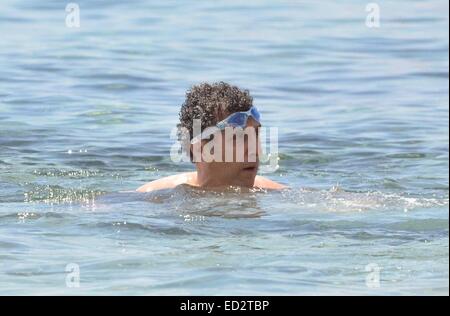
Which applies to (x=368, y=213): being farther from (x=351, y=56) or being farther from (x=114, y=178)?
(x=351, y=56)

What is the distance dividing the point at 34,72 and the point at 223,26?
3.90 m

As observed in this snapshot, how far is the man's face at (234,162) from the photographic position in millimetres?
7312

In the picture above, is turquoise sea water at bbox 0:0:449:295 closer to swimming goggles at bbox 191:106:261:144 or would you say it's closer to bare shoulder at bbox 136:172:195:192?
bare shoulder at bbox 136:172:195:192

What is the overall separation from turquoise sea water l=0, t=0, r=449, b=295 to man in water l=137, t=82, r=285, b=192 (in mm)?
177

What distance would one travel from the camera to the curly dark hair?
750 cm

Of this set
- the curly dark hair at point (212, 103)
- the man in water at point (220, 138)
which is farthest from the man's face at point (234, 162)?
the curly dark hair at point (212, 103)

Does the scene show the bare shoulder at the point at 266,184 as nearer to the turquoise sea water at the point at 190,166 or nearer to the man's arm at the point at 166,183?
the turquoise sea water at the point at 190,166

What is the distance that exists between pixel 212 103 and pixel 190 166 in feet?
5.59

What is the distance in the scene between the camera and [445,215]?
21.7ft

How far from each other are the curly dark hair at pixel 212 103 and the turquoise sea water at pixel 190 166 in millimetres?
493

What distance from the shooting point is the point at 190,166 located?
30.1 feet

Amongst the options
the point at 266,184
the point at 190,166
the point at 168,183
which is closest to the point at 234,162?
the point at 266,184

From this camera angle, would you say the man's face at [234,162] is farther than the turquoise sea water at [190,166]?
Yes

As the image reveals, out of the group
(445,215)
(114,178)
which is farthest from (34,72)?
(445,215)
